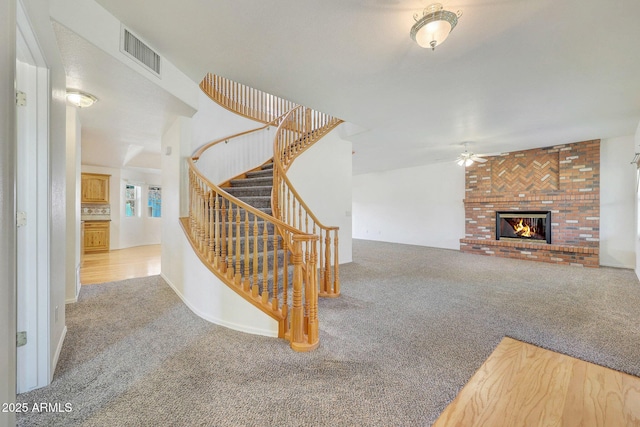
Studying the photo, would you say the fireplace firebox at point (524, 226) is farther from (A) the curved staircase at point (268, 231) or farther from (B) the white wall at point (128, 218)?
(B) the white wall at point (128, 218)

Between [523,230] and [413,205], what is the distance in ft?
9.19

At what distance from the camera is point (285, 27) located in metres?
2.00

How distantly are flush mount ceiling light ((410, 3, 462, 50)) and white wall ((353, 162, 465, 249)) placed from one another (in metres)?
6.04

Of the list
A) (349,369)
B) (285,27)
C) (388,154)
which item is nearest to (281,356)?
(349,369)

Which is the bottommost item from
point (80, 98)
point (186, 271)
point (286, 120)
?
point (186, 271)

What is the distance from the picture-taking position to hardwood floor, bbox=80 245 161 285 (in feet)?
13.1

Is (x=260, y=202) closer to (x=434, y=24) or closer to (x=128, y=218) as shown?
(x=434, y=24)

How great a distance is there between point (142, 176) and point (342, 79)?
735 cm

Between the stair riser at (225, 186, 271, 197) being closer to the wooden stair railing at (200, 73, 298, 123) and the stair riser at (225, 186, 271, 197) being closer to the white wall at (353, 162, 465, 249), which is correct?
the wooden stair railing at (200, 73, 298, 123)

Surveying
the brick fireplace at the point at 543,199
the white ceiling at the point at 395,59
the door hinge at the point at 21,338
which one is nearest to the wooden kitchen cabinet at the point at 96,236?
the white ceiling at the point at 395,59

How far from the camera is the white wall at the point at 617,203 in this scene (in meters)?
4.70

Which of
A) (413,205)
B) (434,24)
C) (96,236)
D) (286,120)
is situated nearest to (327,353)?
(434,24)

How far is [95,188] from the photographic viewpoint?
249 inches

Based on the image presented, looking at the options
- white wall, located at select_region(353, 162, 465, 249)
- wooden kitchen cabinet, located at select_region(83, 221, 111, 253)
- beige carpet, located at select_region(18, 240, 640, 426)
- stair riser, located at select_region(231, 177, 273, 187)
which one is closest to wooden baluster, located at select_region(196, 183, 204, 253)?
beige carpet, located at select_region(18, 240, 640, 426)
